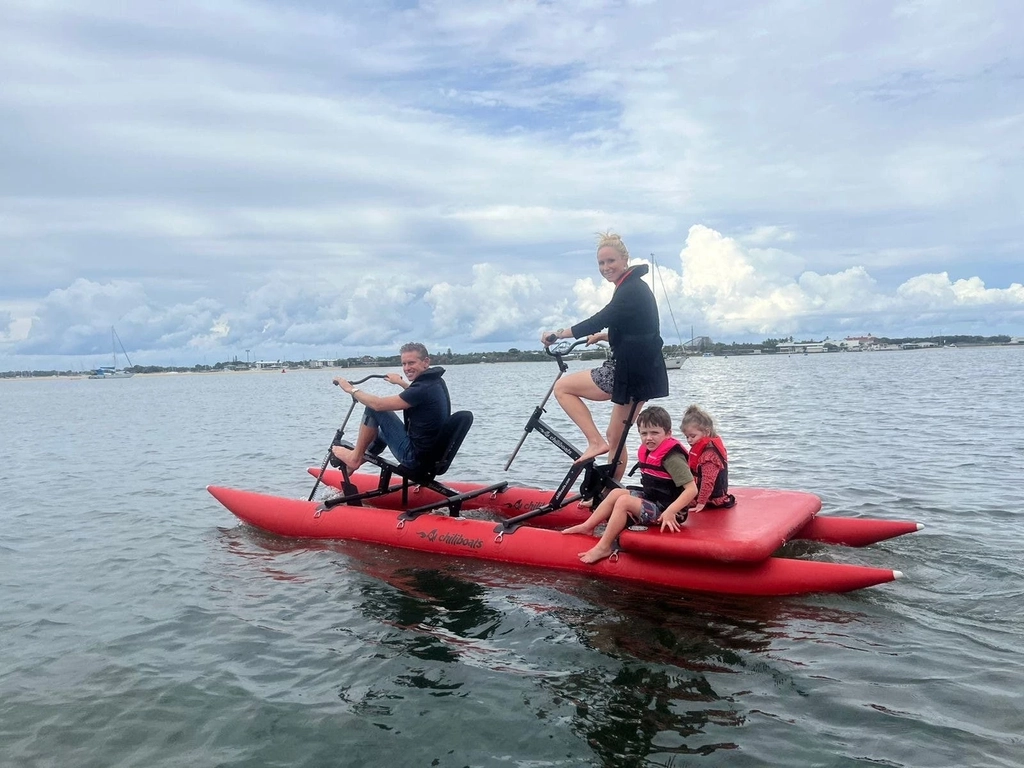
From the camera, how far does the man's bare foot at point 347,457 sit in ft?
31.0

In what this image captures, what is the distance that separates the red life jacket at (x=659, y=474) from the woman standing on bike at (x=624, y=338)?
558mm

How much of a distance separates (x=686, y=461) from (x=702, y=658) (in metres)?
2.03

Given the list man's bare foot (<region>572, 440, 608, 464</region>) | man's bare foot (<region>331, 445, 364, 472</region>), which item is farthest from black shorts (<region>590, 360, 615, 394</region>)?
man's bare foot (<region>331, 445, 364, 472</region>)

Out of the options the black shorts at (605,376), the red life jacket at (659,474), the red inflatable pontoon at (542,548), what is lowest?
the red inflatable pontoon at (542,548)

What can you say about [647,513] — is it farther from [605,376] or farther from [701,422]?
[605,376]

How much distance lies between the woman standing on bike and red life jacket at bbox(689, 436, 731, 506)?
617 mm

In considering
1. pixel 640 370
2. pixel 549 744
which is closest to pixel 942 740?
pixel 549 744

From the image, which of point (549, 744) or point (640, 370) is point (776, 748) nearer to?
point (549, 744)

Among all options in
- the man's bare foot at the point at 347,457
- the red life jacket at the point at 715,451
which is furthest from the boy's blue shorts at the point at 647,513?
the man's bare foot at the point at 347,457

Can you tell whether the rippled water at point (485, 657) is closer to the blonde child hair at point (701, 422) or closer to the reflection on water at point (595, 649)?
the reflection on water at point (595, 649)

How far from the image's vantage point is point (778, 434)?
65.0 feet

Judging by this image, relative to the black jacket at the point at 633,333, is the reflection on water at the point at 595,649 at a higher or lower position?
lower

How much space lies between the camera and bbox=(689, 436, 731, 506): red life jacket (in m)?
7.52

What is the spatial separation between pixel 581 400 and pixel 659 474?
3.95 feet
